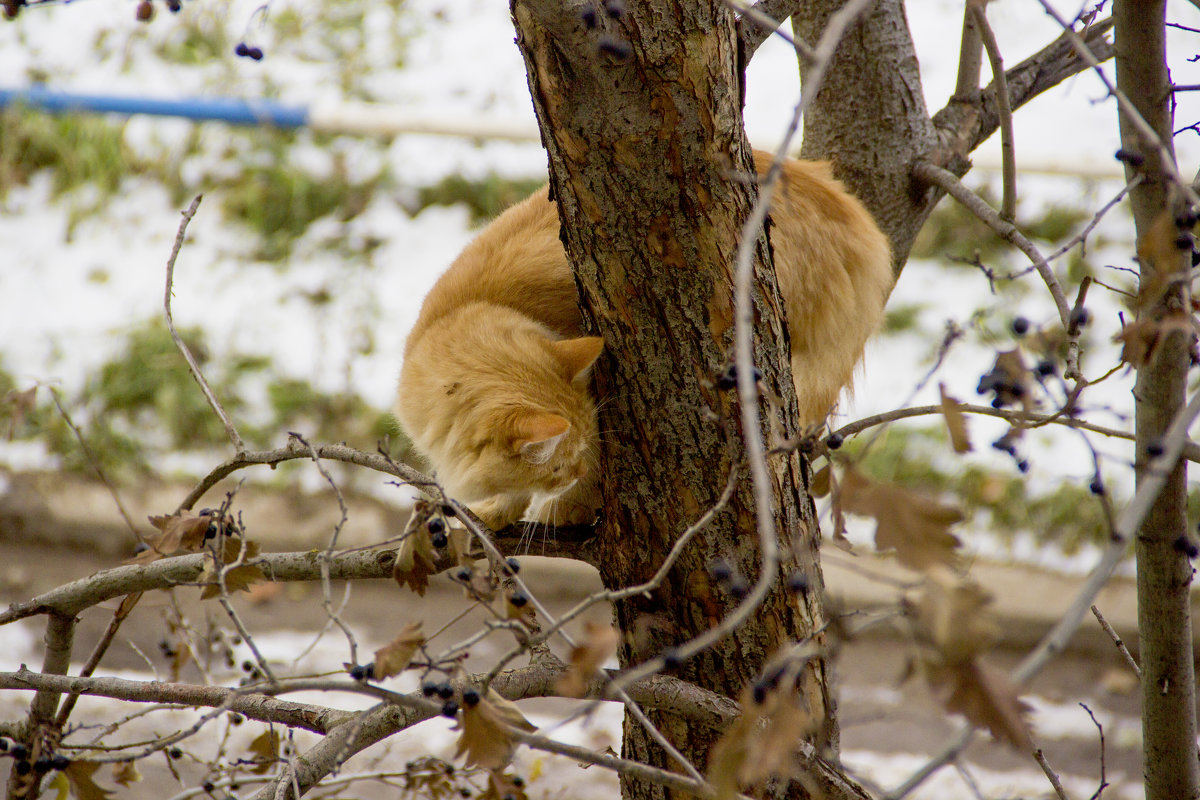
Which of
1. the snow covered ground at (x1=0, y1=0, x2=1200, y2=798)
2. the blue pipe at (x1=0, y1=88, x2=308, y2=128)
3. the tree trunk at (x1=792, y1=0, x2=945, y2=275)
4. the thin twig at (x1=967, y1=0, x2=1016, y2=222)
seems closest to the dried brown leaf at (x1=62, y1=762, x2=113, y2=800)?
the thin twig at (x1=967, y1=0, x2=1016, y2=222)

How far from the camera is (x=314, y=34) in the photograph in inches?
198

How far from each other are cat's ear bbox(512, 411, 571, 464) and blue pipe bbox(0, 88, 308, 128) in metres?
3.42

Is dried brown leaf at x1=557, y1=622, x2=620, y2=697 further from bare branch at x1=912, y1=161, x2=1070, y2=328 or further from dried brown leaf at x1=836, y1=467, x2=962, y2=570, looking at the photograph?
bare branch at x1=912, y1=161, x2=1070, y2=328

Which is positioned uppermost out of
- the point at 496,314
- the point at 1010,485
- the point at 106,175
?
the point at 496,314

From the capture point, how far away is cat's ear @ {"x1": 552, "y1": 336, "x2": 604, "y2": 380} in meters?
1.54

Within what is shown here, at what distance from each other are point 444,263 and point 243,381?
1.04 meters

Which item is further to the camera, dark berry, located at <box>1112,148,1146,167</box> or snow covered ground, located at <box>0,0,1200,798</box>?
snow covered ground, located at <box>0,0,1200,798</box>

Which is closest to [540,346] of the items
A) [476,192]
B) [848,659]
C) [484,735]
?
[484,735]

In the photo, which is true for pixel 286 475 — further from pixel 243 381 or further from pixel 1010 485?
pixel 1010 485

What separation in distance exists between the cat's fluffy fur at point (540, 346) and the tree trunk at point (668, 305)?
26 centimetres

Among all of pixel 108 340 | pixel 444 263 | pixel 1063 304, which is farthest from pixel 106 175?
pixel 1063 304

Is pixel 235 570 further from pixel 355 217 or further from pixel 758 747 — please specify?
pixel 355 217

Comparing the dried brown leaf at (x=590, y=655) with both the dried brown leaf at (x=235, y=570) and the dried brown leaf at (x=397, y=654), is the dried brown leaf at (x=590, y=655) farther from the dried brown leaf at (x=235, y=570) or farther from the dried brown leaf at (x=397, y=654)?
the dried brown leaf at (x=235, y=570)

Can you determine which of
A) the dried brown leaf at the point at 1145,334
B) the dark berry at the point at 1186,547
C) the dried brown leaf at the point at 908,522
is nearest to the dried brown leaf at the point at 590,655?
the dried brown leaf at the point at 908,522
